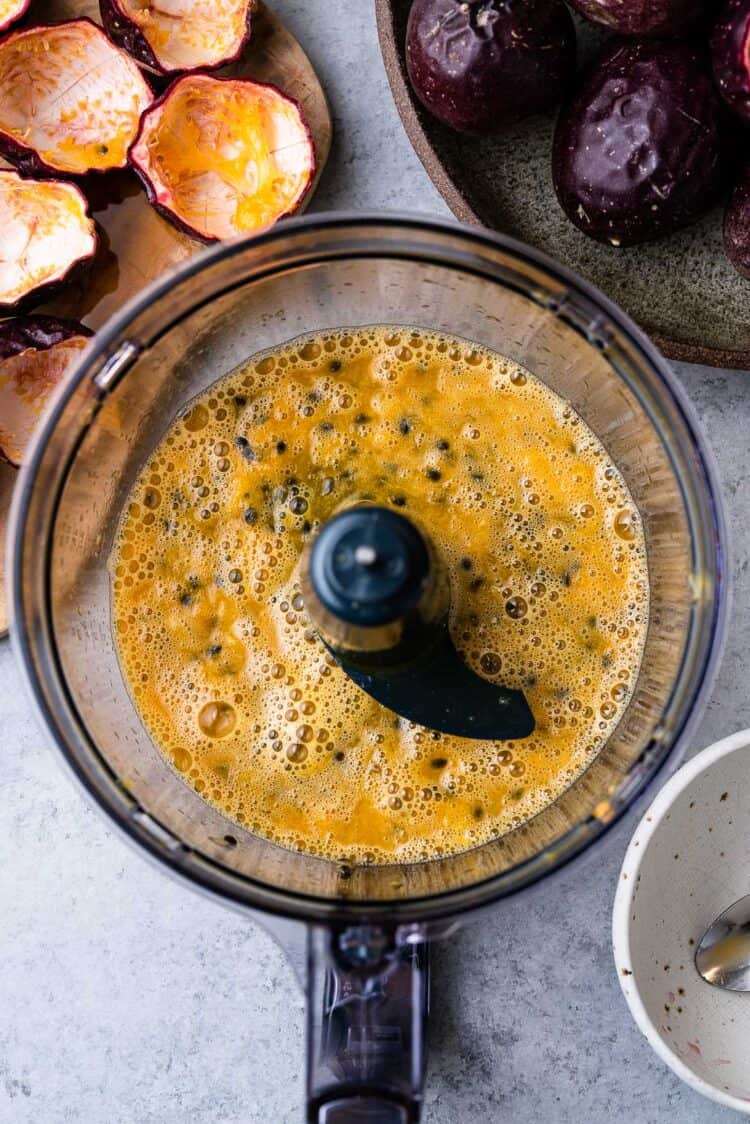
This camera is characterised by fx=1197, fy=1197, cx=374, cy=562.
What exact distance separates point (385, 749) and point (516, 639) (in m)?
0.13

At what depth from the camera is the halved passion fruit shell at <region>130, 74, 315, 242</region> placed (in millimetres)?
1053

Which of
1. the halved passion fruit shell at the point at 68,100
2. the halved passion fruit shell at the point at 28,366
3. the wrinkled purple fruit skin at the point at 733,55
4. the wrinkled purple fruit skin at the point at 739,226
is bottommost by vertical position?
the halved passion fruit shell at the point at 28,366

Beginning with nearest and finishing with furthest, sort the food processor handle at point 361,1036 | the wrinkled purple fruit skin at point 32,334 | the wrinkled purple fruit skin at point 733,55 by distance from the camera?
the food processor handle at point 361,1036 → the wrinkled purple fruit skin at point 733,55 → the wrinkled purple fruit skin at point 32,334

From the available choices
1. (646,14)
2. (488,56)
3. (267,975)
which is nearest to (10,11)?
(488,56)

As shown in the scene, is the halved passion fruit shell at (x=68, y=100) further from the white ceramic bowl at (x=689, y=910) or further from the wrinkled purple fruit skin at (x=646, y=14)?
the white ceramic bowl at (x=689, y=910)

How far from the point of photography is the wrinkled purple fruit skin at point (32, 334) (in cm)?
105

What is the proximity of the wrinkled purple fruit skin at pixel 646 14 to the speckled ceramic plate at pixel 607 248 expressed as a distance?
0.30ft

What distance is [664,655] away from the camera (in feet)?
2.97

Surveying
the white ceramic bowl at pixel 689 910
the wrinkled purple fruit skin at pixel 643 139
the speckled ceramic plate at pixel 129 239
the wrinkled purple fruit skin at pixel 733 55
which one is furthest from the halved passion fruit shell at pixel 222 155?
the white ceramic bowl at pixel 689 910

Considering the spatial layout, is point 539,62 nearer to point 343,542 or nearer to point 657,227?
point 657,227

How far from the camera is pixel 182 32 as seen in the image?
108cm

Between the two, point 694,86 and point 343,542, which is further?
point 694,86

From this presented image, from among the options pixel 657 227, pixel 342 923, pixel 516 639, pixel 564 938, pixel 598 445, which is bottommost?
pixel 342 923

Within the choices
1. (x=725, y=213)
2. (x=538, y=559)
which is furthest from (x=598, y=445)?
(x=725, y=213)
